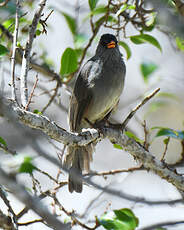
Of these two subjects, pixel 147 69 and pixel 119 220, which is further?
pixel 147 69

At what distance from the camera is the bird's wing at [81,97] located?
4.15 meters

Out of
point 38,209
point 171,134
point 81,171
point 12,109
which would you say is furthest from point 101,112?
point 38,209

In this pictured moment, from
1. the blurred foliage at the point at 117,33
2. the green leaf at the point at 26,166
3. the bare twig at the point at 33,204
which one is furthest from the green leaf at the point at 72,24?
the bare twig at the point at 33,204

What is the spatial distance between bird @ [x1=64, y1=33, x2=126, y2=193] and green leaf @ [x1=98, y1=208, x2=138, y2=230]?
1059 millimetres

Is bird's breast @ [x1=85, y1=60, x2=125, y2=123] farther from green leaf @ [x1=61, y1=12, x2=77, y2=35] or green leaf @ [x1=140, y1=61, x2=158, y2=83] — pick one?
green leaf @ [x1=61, y1=12, x2=77, y2=35]

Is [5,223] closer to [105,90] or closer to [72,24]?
[105,90]

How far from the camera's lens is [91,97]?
4.14m

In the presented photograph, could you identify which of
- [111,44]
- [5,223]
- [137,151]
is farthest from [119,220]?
[111,44]

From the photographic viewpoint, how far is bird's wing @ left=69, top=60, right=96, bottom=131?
4.15 meters

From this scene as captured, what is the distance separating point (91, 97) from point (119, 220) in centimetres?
160

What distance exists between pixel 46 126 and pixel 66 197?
3.06 meters

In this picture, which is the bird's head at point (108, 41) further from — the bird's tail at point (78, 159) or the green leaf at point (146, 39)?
the bird's tail at point (78, 159)

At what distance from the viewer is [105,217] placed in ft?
9.72

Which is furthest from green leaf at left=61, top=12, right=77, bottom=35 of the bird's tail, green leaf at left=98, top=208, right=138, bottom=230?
green leaf at left=98, top=208, right=138, bottom=230
